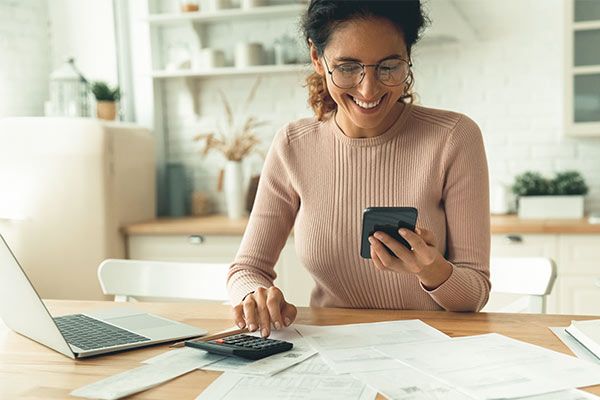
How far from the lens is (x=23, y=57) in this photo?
346 centimetres

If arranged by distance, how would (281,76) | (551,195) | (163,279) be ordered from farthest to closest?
(281,76)
(551,195)
(163,279)

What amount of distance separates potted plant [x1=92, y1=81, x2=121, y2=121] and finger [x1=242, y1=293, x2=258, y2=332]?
8.39 feet

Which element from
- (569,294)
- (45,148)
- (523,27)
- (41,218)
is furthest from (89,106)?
(569,294)

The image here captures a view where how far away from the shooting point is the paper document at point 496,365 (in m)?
0.84

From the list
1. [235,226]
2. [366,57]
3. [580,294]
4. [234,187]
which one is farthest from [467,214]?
[234,187]

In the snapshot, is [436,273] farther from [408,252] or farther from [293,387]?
[293,387]

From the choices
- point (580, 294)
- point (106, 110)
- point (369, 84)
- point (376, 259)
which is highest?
point (106, 110)

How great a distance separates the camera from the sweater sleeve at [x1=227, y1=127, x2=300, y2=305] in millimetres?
1498

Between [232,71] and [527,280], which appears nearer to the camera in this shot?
[527,280]

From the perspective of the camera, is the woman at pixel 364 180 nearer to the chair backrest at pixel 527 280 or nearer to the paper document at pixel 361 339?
the paper document at pixel 361 339

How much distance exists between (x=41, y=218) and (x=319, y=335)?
7.74 feet

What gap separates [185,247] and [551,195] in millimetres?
1879

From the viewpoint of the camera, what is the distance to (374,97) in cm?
136

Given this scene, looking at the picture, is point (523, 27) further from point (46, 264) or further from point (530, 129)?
point (46, 264)
